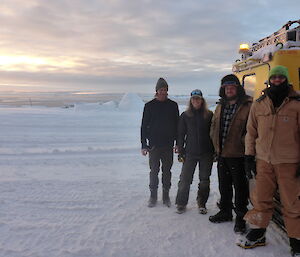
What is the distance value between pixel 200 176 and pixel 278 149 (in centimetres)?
146

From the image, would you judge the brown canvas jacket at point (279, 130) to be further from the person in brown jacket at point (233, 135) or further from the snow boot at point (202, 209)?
the snow boot at point (202, 209)

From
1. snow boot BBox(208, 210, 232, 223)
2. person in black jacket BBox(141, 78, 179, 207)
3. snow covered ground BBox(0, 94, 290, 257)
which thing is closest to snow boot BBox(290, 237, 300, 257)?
snow covered ground BBox(0, 94, 290, 257)

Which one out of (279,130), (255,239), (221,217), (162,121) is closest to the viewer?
(279,130)

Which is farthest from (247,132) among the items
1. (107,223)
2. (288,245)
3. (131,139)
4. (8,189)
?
(131,139)

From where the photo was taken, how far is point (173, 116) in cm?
443

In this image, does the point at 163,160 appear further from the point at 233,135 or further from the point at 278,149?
the point at 278,149

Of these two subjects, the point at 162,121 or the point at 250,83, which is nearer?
the point at 162,121

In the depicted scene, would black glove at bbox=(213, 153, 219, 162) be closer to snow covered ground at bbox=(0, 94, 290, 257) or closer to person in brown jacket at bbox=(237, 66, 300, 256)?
person in brown jacket at bbox=(237, 66, 300, 256)

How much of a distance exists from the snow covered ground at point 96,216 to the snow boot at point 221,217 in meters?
0.08

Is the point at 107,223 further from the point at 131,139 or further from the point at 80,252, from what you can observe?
the point at 131,139

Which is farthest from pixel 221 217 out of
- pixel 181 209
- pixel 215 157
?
pixel 215 157

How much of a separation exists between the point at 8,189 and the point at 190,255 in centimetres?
347

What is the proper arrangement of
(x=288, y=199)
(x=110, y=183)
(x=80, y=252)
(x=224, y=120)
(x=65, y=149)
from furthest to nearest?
(x=65, y=149), (x=110, y=183), (x=224, y=120), (x=80, y=252), (x=288, y=199)

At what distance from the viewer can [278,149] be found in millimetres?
2881
